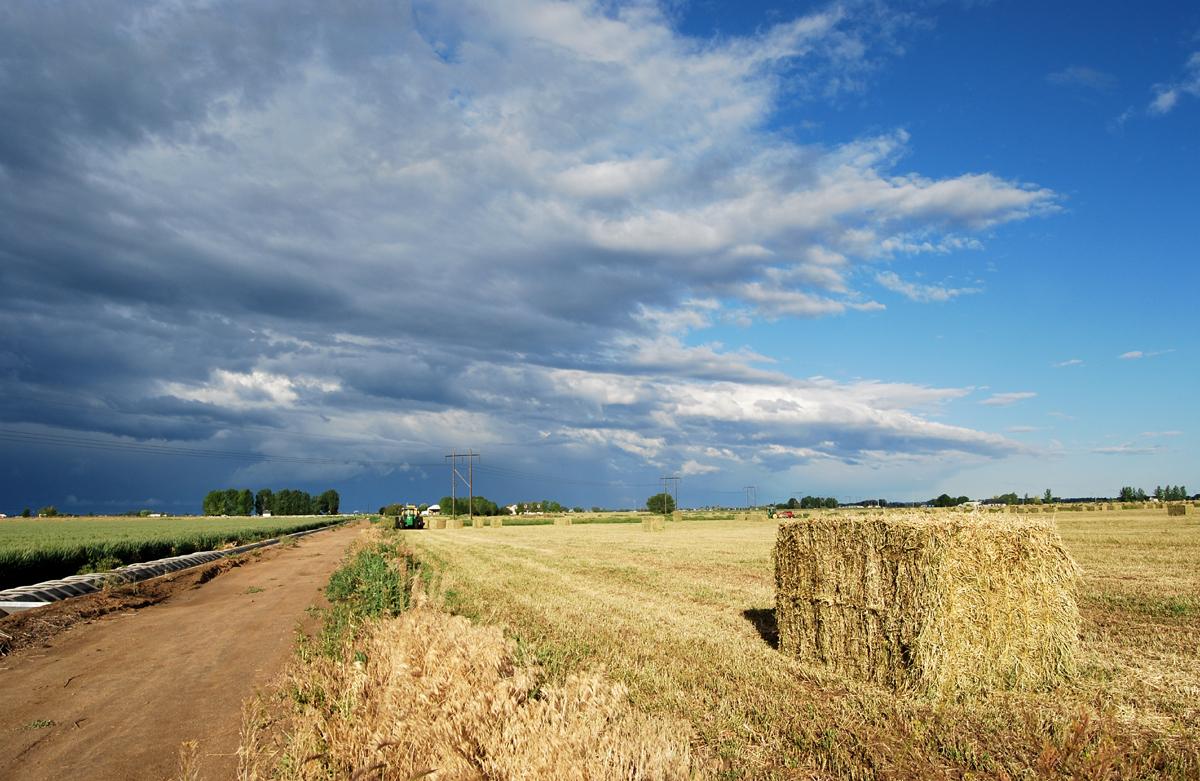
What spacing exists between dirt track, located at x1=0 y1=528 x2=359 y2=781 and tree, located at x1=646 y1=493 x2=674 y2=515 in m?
139

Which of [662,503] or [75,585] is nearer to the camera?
[75,585]

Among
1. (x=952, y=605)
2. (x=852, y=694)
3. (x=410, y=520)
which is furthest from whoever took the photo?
(x=410, y=520)

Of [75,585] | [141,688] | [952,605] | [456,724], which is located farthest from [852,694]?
[75,585]

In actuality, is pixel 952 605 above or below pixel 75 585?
above

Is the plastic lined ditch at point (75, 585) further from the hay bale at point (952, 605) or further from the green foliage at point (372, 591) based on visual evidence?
the hay bale at point (952, 605)

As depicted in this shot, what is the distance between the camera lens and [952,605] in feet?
28.4

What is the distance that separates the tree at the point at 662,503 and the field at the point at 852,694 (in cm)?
14036

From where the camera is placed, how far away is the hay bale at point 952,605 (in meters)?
8.62

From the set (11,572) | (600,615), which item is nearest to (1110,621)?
(600,615)

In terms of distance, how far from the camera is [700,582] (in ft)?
62.6

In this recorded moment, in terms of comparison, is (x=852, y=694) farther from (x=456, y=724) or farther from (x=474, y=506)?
(x=474, y=506)

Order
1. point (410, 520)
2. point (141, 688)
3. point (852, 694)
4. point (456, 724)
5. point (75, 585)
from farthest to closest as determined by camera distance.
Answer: point (410, 520), point (75, 585), point (141, 688), point (852, 694), point (456, 724)

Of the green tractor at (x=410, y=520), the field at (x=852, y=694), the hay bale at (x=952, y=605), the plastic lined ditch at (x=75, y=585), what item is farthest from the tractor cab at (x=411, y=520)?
the hay bale at (x=952, y=605)

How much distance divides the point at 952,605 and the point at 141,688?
1131cm
